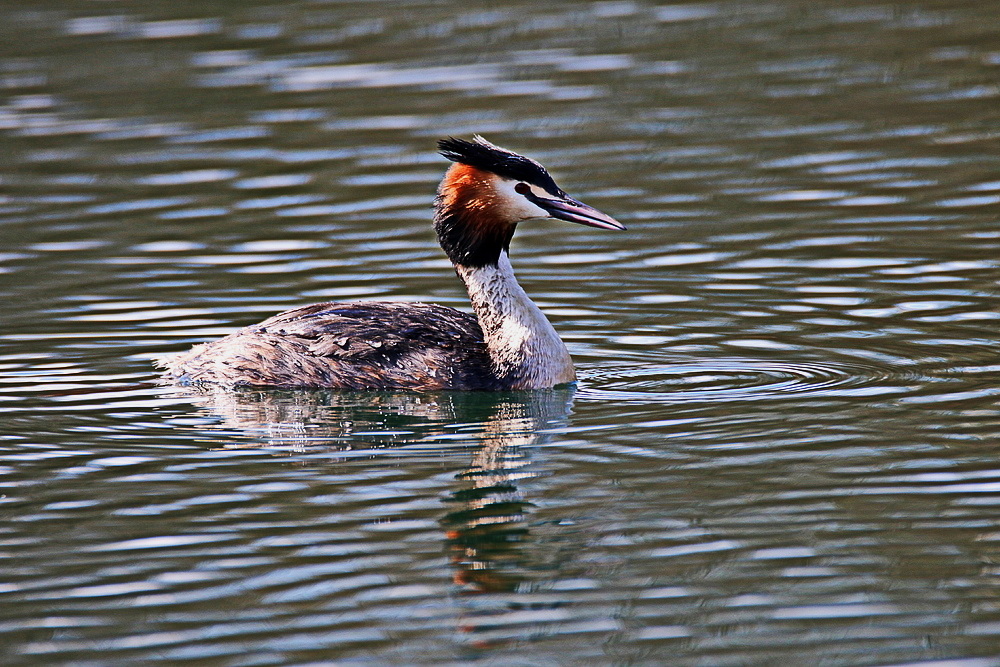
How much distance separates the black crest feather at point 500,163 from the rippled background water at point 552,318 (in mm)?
1248

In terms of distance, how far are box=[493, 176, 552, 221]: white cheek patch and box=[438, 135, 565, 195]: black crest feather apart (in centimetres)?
4

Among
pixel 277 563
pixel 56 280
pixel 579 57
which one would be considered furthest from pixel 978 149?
pixel 277 563

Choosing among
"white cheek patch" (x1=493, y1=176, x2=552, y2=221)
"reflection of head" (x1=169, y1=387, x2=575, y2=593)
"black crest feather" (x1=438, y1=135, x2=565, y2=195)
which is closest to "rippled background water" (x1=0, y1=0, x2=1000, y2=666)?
"reflection of head" (x1=169, y1=387, x2=575, y2=593)

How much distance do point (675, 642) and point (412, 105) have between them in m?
11.6

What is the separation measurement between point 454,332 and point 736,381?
1787 mm

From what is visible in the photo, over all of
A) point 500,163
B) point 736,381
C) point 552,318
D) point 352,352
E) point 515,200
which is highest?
point 500,163

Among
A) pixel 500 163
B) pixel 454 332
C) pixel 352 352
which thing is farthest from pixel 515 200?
pixel 352 352

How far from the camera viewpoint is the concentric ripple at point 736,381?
9539mm

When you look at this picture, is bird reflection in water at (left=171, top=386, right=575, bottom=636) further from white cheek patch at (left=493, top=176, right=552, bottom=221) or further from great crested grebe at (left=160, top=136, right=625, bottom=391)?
white cheek patch at (left=493, top=176, right=552, bottom=221)

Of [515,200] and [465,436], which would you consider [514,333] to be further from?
[465,436]

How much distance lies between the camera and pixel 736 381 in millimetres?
9812

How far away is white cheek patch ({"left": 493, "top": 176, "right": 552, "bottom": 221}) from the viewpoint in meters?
10.1

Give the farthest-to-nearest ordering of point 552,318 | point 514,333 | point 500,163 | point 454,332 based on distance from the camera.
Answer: point 552,318 → point 454,332 → point 514,333 → point 500,163

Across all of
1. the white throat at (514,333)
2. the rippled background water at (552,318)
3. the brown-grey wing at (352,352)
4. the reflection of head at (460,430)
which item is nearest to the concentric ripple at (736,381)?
the rippled background water at (552,318)
